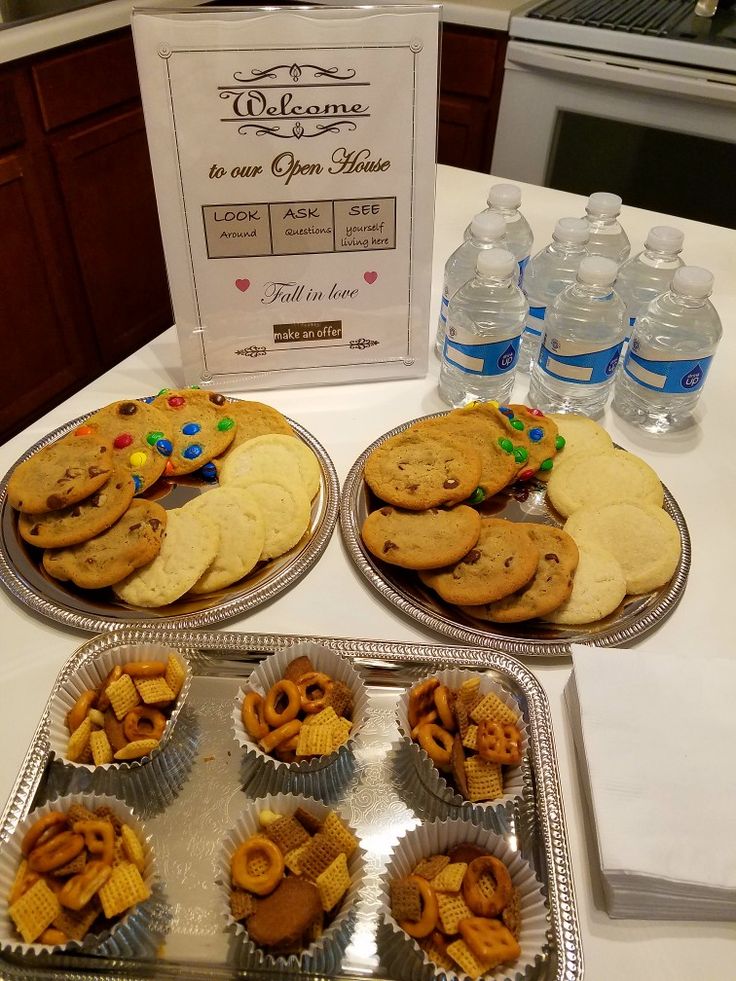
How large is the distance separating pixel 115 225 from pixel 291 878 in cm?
240

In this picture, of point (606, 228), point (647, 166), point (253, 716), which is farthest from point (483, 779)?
point (647, 166)

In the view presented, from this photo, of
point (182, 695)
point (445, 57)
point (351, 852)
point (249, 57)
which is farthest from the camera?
point (445, 57)

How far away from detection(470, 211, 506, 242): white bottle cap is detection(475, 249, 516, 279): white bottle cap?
9 centimetres

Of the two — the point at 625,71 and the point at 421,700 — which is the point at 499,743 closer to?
the point at 421,700

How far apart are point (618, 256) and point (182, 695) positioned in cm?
109

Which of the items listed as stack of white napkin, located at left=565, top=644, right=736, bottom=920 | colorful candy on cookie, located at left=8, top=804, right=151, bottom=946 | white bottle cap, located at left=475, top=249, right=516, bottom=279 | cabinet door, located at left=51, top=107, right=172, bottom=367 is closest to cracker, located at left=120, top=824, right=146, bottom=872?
colorful candy on cookie, located at left=8, top=804, right=151, bottom=946

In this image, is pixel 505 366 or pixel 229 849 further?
pixel 505 366

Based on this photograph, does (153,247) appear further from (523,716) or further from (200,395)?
(523,716)

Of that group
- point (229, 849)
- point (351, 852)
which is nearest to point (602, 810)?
point (351, 852)

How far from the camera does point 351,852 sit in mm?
711

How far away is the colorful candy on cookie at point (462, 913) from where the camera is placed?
64cm

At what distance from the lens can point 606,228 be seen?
4.38 ft

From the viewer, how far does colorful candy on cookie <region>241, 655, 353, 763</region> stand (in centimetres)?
77

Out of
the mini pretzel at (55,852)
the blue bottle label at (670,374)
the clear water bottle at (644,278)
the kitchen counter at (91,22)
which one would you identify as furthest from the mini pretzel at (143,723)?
the kitchen counter at (91,22)
